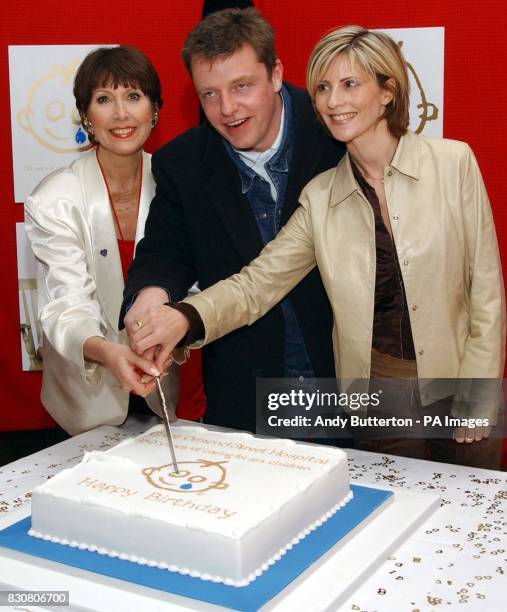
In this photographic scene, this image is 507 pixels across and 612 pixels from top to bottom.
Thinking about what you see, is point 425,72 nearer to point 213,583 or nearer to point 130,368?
point 130,368

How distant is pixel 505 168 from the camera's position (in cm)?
322

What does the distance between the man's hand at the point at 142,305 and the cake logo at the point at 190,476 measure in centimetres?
41

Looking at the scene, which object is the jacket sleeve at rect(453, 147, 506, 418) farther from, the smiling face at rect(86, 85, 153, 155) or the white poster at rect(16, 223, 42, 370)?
the white poster at rect(16, 223, 42, 370)

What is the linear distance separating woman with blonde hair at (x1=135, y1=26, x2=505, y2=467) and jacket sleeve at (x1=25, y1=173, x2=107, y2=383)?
7.6 inches

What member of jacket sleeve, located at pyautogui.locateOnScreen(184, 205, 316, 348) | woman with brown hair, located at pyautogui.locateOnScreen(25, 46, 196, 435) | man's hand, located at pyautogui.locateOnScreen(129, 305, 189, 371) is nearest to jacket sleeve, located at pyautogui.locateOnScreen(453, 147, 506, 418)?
jacket sleeve, located at pyautogui.locateOnScreen(184, 205, 316, 348)

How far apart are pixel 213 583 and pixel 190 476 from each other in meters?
0.26

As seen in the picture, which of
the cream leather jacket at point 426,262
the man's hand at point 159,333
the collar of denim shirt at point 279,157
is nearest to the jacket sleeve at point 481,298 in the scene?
the cream leather jacket at point 426,262

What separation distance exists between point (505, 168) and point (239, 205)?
55.5 inches

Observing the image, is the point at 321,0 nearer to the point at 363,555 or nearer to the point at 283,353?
the point at 283,353

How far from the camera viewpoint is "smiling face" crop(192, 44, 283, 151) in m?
2.04

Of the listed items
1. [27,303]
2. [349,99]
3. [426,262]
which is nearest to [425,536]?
[426,262]

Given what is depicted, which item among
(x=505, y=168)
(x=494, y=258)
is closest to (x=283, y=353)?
(x=494, y=258)

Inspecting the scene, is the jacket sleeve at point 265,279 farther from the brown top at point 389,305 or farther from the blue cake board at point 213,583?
the blue cake board at point 213,583

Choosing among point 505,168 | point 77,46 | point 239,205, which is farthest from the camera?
point 77,46
